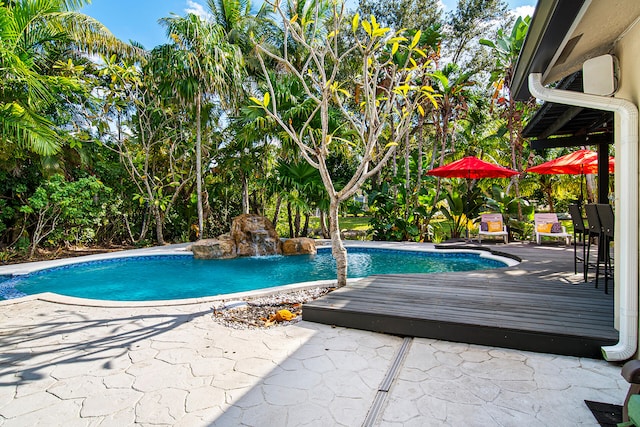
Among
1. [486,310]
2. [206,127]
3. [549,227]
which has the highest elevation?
[206,127]

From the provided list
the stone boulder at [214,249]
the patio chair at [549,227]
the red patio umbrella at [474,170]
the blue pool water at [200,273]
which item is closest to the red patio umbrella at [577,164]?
the red patio umbrella at [474,170]

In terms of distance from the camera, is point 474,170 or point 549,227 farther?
point 474,170

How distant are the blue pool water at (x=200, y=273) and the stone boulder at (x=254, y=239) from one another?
415 mm

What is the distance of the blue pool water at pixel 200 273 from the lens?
7367 mm

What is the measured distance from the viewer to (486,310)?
3.76 meters

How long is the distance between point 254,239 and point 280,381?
28.5 feet

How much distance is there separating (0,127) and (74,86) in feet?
7.17

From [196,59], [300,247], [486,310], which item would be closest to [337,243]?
[486,310]

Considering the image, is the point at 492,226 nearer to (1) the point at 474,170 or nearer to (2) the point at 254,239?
(1) the point at 474,170

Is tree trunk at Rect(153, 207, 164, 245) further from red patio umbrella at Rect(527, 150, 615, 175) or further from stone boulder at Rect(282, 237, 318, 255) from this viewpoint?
red patio umbrella at Rect(527, 150, 615, 175)

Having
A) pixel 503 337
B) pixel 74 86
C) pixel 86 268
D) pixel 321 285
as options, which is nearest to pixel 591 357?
pixel 503 337

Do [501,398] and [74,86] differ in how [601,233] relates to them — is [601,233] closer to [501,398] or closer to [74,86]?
[501,398]

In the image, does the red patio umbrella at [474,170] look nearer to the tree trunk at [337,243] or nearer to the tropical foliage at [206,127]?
the tropical foliage at [206,127]

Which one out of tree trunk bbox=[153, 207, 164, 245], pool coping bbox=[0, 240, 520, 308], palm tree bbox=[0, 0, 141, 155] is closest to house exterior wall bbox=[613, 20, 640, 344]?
pool coping bbox=[0, 240, 520, 308]
